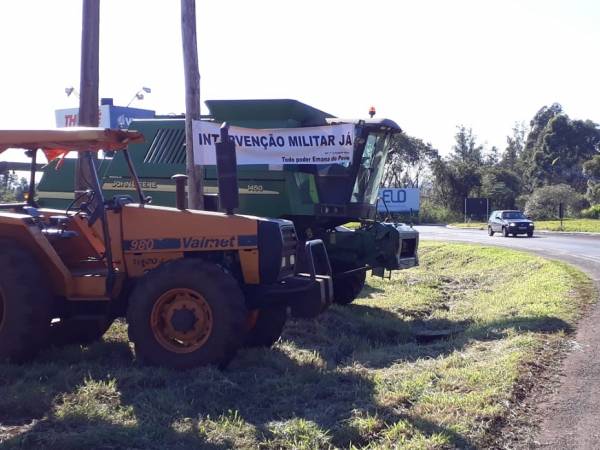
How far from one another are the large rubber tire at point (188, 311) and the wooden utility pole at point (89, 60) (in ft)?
22.1

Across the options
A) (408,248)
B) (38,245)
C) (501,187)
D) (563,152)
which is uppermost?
(563,152)

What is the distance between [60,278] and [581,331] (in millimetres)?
6483

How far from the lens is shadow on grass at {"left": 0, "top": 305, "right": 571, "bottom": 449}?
561cm

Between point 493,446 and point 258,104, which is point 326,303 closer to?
point 493,446

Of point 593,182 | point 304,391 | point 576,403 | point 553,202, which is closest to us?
point 576,403

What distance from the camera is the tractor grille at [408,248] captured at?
13.9 meters

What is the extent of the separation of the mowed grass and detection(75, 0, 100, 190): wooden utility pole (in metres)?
4.95

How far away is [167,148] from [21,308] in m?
6.57

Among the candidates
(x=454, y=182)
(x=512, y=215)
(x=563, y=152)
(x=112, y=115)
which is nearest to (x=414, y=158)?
(x=454, y=182)

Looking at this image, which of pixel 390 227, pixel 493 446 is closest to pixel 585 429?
pixel 493 446

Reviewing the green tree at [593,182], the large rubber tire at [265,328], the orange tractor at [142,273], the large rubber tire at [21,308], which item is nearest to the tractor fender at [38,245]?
the orange tractor at [142,273]

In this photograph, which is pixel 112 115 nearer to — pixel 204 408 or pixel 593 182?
pixel 204 408

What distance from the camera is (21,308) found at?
754 centimetres

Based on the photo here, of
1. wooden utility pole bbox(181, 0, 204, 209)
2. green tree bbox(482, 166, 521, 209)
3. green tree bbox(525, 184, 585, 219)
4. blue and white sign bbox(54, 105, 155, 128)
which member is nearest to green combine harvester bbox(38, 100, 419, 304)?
wooden utility pole bbox(181, 0, 204, 209)
